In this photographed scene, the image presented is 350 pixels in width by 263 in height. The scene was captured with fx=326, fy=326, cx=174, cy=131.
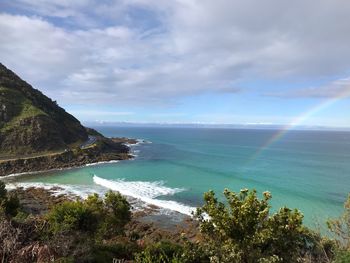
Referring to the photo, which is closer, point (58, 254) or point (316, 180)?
point (58, 254)

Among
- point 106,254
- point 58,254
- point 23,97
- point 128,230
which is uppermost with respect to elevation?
point 23,97

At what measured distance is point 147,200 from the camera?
5553 centimetres

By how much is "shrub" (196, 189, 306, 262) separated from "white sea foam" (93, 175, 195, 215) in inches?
1378

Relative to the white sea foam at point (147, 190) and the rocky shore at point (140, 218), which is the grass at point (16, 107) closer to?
the white sea foam at point (147, 190)

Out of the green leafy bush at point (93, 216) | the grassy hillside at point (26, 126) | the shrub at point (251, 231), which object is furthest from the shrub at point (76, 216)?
the grassy hillside at point (26, 126)

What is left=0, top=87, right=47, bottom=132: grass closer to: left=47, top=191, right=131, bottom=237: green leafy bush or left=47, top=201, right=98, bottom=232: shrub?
left=47, top=191, right=131, bottom=237: green leafy bush

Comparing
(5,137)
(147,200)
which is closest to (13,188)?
(147,200)

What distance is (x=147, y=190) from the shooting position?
2466 inches

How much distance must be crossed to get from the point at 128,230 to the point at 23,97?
10076 centimetres

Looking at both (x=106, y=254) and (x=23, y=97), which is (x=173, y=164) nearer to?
(x=23, y=97)

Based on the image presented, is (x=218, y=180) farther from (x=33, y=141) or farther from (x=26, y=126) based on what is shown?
(x=26, y=126)

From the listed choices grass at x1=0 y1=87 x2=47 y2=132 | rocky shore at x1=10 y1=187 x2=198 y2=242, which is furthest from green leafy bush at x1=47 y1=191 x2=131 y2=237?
grass at x1=0 y1=87 x2=47 y2=132

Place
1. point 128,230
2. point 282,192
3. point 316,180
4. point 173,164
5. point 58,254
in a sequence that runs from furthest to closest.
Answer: point 173,164, point 316,180, point 282,192, point 128,230, point 58,254

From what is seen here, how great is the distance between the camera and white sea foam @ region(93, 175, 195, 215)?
52.1 m
